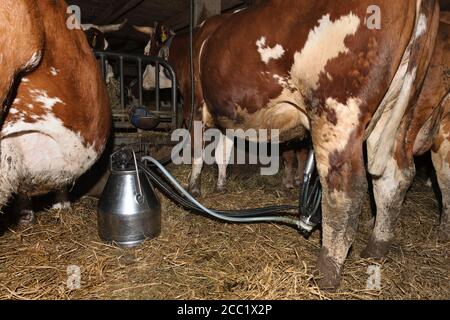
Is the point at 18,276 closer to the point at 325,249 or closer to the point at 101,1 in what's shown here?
the point at 325,249

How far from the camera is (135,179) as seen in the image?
230 cm

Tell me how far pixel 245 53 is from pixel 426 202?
10.5ft

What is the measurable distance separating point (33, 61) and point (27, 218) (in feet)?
5.61

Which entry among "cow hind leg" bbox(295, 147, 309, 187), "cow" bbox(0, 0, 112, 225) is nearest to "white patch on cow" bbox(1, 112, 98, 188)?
"cow" bbox(0, 0, 112, 225)

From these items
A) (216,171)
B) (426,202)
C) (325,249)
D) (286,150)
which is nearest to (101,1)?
(216,171)

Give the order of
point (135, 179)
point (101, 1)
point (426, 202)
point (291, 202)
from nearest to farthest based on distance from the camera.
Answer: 1. point (135, 179)
2. point (291, 202)
3. point (426, 202)
4. point (101, 1)

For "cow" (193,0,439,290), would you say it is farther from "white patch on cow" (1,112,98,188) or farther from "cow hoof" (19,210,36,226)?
"cow hoof" (19,210,36,226)

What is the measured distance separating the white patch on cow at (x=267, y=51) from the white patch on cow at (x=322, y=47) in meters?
0.14

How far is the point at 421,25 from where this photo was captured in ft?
6.00

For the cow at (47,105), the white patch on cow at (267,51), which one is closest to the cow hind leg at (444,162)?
the white patch on cow at (267,51)

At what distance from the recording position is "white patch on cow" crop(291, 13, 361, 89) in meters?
1.72

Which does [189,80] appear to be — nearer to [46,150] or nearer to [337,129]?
[46,150]

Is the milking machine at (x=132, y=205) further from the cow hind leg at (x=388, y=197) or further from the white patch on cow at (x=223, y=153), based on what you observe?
the white patch on cow at (x=223, y=153)

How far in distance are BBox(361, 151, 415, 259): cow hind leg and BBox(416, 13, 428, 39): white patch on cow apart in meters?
0.91
